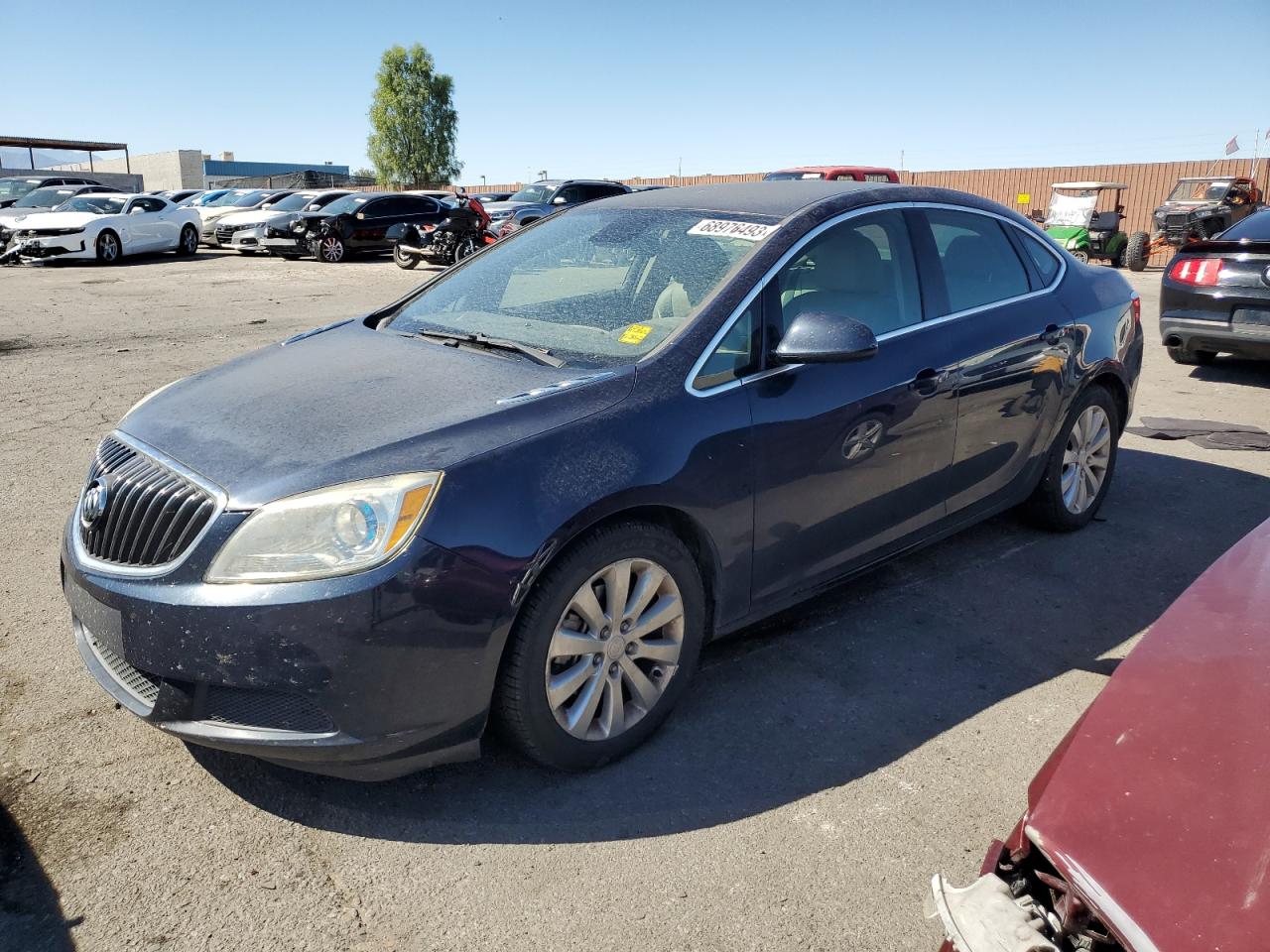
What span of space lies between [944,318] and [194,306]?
41.5 ft

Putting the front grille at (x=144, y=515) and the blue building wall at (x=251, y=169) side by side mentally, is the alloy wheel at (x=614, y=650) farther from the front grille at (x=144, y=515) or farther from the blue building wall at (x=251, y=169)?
the blue building wall at (x=251, y=169)

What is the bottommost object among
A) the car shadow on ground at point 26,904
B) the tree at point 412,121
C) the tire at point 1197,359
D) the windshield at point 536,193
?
the car shadow on ground at point 26,904

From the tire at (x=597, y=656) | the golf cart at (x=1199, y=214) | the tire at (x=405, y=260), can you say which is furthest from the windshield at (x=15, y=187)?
the tire at (x=597, y=656)

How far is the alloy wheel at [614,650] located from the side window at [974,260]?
72.2 inches

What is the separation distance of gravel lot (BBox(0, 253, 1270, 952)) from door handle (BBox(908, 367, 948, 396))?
0.96 m

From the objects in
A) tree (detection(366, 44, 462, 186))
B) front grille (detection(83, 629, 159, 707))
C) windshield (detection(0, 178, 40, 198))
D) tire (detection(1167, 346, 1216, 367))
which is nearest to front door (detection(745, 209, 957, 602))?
front grille (detection(83, 629, 159, 707))

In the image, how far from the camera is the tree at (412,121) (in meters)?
69.5

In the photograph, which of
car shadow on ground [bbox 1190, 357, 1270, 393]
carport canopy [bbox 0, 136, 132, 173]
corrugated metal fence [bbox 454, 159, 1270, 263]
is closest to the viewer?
car shadow on ground [bbox 1190, 357, 1270, 393]

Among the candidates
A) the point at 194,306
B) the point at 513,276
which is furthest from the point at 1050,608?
the point at 194,306

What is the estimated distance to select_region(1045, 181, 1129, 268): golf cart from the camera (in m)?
22.2

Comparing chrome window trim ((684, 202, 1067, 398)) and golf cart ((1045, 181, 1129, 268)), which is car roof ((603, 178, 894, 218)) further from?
golf cart ((1045, 181, 1129, 268))

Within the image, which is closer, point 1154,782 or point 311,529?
point 1154,782

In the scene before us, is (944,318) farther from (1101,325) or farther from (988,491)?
(1101,325)

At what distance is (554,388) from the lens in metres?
2.94
